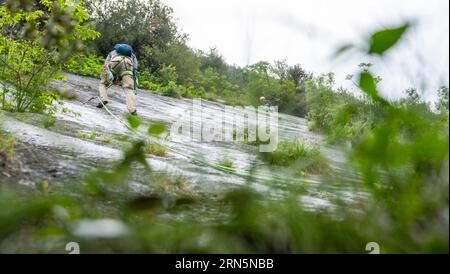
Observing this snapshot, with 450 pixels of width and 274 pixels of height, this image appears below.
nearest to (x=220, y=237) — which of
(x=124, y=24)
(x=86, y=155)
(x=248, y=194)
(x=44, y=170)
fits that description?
(x=248, y=194)

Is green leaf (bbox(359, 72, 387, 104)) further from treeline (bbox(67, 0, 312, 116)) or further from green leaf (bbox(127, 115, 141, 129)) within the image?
treeline (bbox(67, 0, 312, 116))

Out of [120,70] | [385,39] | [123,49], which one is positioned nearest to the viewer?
[385,39]

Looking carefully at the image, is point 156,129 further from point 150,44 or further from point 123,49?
point 150,44

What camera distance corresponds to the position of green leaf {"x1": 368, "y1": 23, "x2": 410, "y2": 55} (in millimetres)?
438

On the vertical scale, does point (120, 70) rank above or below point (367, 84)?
above

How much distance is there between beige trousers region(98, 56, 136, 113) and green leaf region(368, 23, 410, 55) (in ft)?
22.2

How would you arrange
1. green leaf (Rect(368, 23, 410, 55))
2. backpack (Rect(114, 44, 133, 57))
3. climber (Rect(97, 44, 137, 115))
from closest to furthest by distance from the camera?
green leaf (Rect(368, 23, 410, 55)) → climber (Rect(97, 44, 137, 115)) → backpack (Rect(114, 44, 133, 57))

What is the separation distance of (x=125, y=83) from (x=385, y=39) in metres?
7.15

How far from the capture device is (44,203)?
0.51 m

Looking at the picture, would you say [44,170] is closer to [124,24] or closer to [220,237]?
[220,237]

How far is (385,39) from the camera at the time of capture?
445mm

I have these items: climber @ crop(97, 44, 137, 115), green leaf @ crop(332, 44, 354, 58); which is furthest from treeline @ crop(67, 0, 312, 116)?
green leaf @ crop(332, 44, 354, 58)

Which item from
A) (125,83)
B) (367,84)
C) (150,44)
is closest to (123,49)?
(125,83)

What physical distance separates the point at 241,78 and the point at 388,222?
1.04 ft
